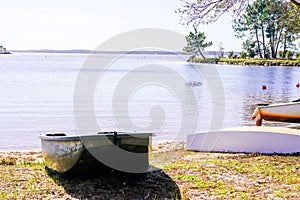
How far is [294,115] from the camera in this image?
12523 millimetres

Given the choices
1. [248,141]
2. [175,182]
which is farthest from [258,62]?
[175,182]

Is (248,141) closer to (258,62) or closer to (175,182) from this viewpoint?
(175,182)

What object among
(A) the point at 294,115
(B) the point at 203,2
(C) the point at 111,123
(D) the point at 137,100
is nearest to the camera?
(B) the point at 203,2

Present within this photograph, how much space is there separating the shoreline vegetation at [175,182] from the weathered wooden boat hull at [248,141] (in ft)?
2.74

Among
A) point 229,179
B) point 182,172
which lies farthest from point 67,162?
point 229,179

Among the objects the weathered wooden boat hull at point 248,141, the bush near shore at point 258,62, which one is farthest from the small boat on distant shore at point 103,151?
Answer: the bush near shore at point 258,62

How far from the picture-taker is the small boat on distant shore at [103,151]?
19.5 ft

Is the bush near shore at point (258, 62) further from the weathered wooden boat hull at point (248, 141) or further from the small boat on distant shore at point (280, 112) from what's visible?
the weathered wooden boat hull at point (248, 141)

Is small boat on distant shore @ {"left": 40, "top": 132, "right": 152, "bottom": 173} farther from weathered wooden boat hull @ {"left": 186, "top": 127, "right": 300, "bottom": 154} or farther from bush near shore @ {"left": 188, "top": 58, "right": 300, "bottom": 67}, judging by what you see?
bush near shore @ {"left": 188, "top": 58, "right": 300, "bottom": 67}

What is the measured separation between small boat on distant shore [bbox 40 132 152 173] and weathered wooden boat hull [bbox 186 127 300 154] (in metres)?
3.07

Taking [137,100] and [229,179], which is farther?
[137,100]

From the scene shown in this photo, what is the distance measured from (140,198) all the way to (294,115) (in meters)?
8.33

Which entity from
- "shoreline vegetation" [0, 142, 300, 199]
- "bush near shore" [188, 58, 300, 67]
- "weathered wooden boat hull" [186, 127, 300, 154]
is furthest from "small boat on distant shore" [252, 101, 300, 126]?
"bush near shore" [188, 58, 300, 67]

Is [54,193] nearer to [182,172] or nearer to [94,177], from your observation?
[94,177]
